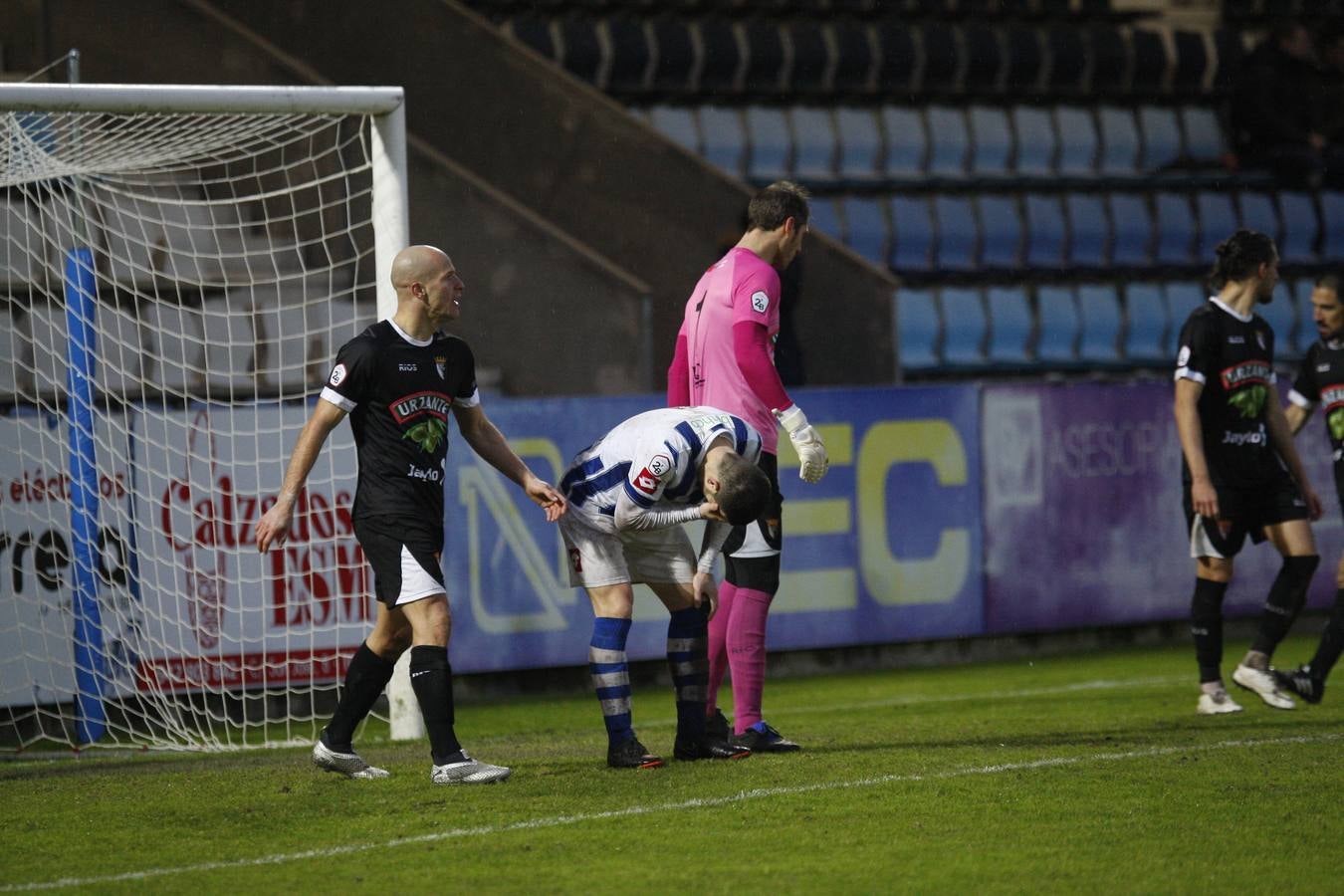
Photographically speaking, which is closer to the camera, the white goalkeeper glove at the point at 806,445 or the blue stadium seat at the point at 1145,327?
the white goalkeeper glove at the point at 806,445

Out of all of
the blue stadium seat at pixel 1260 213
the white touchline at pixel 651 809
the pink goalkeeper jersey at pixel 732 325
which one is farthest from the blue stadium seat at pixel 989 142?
the pink goalkeeper jersey at pixel 732 325

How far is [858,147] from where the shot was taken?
1625 centimetres

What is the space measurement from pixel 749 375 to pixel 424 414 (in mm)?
1166

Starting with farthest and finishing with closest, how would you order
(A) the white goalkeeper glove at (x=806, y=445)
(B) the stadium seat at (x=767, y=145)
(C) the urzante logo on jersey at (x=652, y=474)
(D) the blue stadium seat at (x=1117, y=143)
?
→ (D) the blue stadium seat at (x=1117, y=143)
(B) the stadium seat at (x=767, y=145)
(A) the white goalkeeper glove at (x=806, y=445)
(C) the urzante logo on jersey at (x=652, y=474)

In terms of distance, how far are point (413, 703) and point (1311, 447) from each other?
6.87 meters

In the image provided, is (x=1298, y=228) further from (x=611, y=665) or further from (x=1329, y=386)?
(x=611, y=665)

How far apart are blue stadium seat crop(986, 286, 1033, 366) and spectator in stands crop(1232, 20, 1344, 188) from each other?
349 cm

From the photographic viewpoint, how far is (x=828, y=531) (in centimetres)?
1023

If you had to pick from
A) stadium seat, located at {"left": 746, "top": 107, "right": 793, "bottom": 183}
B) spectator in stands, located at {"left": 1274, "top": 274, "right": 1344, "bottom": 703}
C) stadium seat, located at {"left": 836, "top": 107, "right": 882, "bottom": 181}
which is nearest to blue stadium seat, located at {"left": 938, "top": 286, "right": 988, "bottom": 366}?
stadium seat, located at {"left": 836, "top": 107, "right": 882, "bottom": 181}

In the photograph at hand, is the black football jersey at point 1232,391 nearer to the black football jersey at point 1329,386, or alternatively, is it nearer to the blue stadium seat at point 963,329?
the black football jersey at point 1329,386

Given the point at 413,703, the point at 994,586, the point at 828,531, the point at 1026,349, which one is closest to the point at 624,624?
the point at 413,703

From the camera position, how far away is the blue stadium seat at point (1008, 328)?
15.3 meters

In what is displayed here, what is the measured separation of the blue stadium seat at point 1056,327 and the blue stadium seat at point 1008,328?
5.1 inches

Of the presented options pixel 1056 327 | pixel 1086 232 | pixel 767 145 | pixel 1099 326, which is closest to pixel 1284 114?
pixel 1086 232
